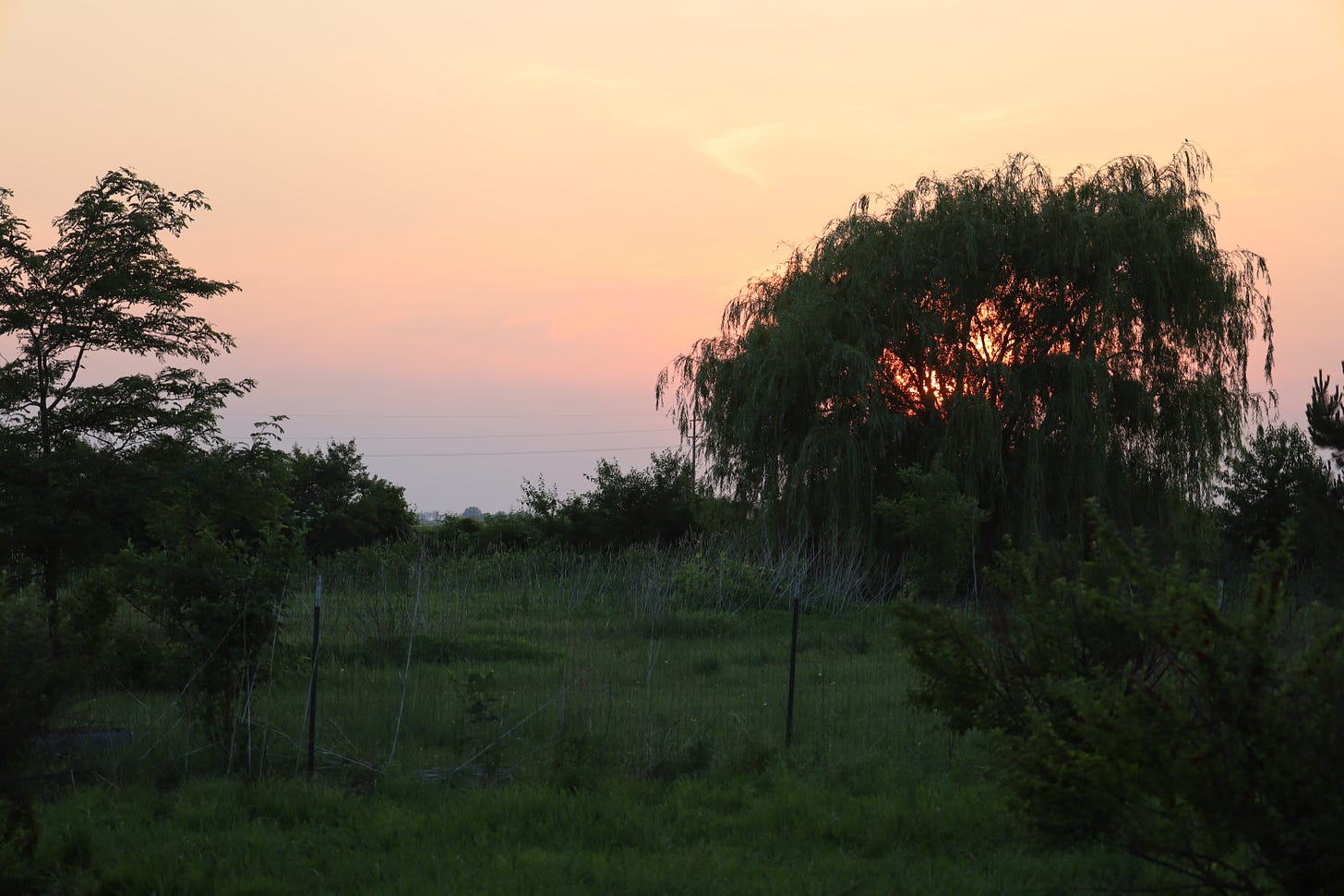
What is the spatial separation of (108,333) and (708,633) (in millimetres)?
10180

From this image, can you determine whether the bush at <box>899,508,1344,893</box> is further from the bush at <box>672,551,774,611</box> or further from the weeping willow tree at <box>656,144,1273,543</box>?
the weeping willow tree at <box>656,144,1273,543</box>

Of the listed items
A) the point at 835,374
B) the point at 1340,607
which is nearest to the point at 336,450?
the point at 835,374

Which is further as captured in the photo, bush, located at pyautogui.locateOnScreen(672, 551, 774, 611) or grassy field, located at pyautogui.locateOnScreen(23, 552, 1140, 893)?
bush, located at pyautogui.locateOnScreen(672, 551, 774, 611)

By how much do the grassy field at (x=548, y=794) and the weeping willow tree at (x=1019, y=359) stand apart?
10.8 metres

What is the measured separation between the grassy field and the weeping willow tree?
1075cm

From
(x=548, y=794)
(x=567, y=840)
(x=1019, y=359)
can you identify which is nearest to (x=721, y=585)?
(x=1019, y=359)

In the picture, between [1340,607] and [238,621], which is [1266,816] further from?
[1340,607]

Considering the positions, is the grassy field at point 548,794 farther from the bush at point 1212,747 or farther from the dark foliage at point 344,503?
the dark foliage at point 344,503

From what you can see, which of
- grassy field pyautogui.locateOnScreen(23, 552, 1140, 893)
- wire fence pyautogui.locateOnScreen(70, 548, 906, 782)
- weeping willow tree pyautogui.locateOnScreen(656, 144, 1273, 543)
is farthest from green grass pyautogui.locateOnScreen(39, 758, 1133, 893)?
weeping willow tree pyautogui.locateOnScreen(656, 144, 1273, 543)

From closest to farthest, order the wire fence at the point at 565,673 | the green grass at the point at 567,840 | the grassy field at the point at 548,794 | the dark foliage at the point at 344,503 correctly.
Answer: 1. the green grass at the point at 567,840
2. the grassy field at the point at 548,794
3. the wire fence at the point at 565,673
4. the dark foliage at the point at 344,503

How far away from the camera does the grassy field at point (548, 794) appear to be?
6910mm

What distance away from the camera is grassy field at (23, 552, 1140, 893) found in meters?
6.91

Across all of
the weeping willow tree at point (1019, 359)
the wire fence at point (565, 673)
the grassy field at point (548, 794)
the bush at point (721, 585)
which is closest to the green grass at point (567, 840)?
the grassy field at point (548, 794)

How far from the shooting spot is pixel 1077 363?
23953 mm
